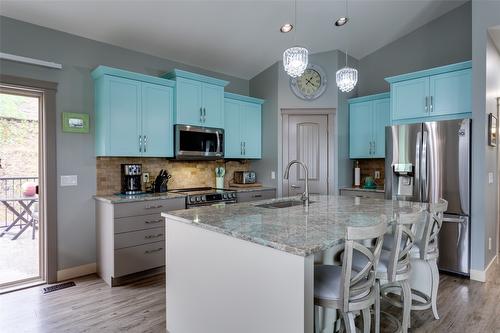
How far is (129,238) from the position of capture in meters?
3.25

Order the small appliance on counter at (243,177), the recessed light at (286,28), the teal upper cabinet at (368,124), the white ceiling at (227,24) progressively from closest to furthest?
the white ceiling at (227,24), the recessed light at (286,28), the teal upper cabinet at (368,124), the small appliance on counter at (243,177)

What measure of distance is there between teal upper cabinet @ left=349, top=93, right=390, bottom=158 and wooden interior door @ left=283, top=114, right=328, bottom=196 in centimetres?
53

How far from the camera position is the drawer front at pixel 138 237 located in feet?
10.5

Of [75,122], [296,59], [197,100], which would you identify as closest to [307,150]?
[197,100]

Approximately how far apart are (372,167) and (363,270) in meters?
3.83

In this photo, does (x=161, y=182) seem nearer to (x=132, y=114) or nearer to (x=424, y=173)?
(x=132, y=114)

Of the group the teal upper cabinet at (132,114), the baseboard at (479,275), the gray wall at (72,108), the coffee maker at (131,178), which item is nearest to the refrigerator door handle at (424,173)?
the baseboard at (479,275)

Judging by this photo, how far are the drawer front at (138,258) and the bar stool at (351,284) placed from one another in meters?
2.28

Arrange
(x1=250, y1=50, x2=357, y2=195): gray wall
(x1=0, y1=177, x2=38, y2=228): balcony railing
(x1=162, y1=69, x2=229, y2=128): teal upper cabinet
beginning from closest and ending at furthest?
1. (x1=0, y1=177, x2=38, y2=228): balcony railing
2. (x1=162, y1=69, x2=229, y2=128): teal upper cabinet
3. (x1=250, y1=50, x2=357, y2=195): gray wall

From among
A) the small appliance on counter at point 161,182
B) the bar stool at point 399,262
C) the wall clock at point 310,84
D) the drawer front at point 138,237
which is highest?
the wall clock at point 310,84

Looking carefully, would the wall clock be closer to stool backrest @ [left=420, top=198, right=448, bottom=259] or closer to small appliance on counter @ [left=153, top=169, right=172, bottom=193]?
small appliance on counter @ [left=153, top=169, right=172, bottom=193]

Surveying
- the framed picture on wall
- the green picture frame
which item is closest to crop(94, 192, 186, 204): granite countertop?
the green picture frame

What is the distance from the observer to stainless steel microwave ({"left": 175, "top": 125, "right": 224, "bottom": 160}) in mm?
3935

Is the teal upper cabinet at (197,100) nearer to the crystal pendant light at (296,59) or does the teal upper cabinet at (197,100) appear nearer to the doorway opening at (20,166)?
the doorway opening at (20,166)
